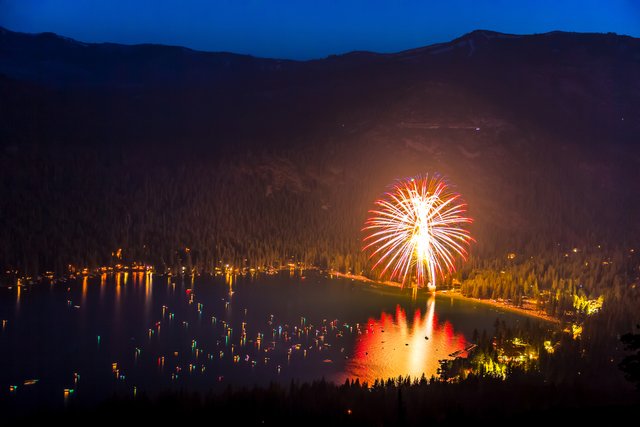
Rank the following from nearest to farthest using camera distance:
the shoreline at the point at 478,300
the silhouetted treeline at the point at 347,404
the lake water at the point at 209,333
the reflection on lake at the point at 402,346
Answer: the silhouetted treeline at the point at 347,404, the lake water at the point at 209,333, the reflection on lake at the point at 402,346, the shoreline at the point at 478,300

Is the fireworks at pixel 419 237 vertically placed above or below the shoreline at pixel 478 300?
above

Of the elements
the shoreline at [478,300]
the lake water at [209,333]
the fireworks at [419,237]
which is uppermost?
the fireworks at [419,237]

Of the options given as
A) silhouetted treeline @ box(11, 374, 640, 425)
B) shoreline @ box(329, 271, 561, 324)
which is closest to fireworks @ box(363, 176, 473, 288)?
shoreline @ box(329, 271, 561, 324)

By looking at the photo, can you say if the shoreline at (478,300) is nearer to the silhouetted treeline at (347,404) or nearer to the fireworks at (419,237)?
the fireworks at (419,237)

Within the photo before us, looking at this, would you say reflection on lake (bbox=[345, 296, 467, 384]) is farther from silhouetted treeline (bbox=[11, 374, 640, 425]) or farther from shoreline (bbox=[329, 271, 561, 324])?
shoreline (bbox=[329, 271, 561, 324])

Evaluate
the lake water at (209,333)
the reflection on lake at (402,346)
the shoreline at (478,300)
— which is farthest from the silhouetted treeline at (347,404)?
the shoreline at (478,300)

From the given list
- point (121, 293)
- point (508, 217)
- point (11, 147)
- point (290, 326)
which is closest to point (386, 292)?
point (290, 326)

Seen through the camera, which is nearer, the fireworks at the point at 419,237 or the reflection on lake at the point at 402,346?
the reflection on lake at the point at 402,346

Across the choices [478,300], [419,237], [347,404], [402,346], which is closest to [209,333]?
[402,346]
